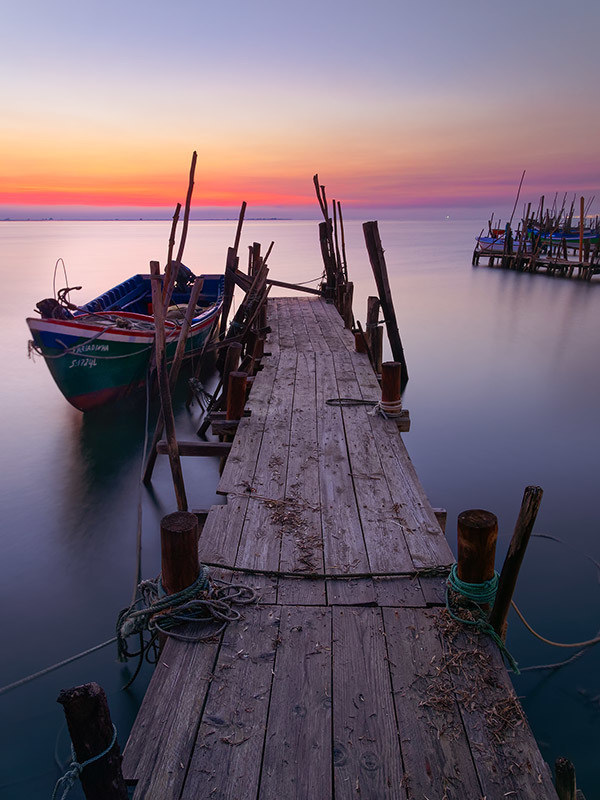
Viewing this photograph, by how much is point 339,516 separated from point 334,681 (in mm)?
1655

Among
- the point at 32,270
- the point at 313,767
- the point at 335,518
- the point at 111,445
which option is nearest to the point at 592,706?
the point at 335,518

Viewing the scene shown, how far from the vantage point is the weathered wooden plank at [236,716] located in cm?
225

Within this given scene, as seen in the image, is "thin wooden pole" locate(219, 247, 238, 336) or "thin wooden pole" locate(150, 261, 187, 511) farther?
"thin wooden pole" locate(219, 247, 238, 336)

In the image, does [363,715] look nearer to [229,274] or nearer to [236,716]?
[236,716]

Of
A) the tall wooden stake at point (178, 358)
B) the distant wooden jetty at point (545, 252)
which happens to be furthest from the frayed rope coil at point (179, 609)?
the distant wooden jetty at point (545, 252)

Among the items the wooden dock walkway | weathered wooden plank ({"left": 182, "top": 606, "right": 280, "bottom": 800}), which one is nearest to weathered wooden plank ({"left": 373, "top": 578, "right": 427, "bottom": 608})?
the wooden dock walkway

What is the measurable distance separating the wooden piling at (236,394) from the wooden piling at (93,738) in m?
4.37

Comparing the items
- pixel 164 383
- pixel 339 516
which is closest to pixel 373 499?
pixel 339 516

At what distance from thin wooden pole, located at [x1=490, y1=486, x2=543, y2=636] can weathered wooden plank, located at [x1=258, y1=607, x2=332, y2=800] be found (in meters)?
0.99

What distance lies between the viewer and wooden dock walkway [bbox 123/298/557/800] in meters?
2.27

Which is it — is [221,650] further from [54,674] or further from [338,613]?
[54,674]

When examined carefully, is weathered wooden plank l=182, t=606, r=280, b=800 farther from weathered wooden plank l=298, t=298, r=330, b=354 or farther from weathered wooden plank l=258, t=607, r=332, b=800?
weathered wooden plank l=298, t=298, r=330, b=354

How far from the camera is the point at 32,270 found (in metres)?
42.6

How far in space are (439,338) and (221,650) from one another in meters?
20.0
